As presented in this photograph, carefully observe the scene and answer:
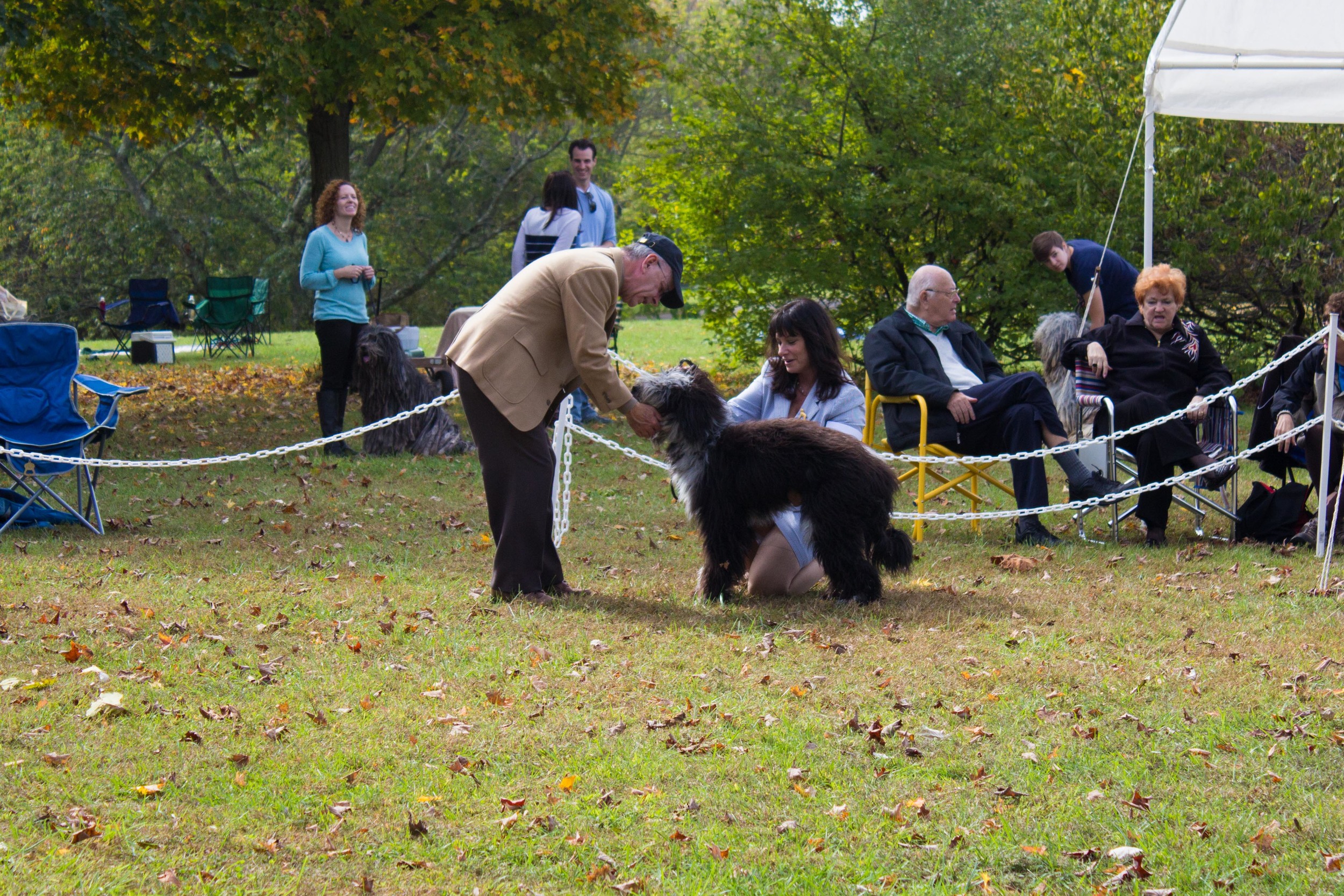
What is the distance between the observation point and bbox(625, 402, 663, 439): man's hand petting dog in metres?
5.16

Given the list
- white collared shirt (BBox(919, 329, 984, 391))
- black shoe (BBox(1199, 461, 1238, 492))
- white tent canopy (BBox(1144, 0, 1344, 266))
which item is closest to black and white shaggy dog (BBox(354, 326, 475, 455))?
white collared shirt (BBox(919, 329, 984, 391))

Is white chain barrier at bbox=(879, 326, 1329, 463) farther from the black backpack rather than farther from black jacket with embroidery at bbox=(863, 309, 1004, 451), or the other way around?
the black backpack

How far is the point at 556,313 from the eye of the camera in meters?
5.29

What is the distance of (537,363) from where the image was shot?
5.29 metres

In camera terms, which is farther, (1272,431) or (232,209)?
(232,209)

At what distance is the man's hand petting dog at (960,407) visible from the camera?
690cm

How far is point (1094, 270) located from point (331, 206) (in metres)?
5.79

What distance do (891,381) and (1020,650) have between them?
101 inches

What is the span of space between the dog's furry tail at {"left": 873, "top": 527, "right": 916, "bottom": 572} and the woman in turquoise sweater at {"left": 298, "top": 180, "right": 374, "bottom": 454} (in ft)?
17.7

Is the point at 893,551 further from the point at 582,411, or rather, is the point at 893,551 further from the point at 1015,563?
the point at 582,411

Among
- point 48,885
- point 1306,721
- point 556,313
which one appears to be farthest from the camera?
point 556,313

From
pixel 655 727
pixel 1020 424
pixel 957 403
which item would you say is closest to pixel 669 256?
pixel 655 727

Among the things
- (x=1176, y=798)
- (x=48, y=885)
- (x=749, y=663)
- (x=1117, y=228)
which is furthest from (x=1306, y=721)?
(x=1117, y=228)

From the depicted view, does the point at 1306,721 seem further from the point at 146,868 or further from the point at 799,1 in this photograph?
the point at 799,1
